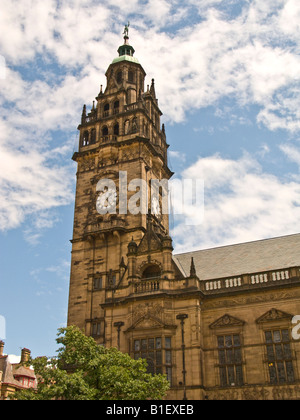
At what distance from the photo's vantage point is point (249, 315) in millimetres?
29234

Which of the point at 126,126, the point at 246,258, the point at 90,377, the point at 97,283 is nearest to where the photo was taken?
the point at 90,377

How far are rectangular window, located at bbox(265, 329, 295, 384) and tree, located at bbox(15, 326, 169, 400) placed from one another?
7.34m

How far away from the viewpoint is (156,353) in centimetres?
2889

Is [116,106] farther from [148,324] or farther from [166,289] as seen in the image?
[148,324]

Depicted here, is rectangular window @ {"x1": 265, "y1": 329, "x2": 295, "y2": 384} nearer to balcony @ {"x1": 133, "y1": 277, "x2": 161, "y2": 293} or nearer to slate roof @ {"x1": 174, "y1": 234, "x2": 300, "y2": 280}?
slate roof @ {"x1": 174, "y1": 234, "x2": 300, "y2": 280}

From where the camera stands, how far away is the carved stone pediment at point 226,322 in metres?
29.2

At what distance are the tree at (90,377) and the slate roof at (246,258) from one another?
1128cm

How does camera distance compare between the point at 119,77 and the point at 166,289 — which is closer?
the point at 166,289

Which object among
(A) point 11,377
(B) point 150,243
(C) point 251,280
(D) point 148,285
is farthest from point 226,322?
(A) point 11,377

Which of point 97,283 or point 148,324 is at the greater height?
point 97,283

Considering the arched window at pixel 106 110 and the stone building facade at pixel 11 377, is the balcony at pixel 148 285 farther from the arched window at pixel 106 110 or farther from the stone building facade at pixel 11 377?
the arched window at pixel 106 110

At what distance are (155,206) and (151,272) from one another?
9.69m

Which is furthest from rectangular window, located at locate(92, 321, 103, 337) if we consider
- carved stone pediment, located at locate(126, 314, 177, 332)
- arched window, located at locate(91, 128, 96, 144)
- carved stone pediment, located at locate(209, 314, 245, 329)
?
arched window, located at locate(91, 128, 96, 144)
